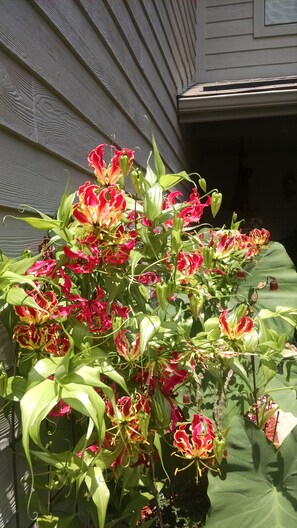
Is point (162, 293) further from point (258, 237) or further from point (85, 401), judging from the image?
point (258, 237)

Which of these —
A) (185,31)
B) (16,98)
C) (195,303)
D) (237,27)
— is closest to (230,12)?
(237,27)

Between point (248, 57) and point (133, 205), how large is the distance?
3873mm

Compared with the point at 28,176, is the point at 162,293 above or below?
below

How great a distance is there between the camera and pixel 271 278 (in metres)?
1.94

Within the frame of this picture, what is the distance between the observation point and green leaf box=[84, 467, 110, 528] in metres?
0.77

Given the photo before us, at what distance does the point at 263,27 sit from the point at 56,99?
357 centimetres

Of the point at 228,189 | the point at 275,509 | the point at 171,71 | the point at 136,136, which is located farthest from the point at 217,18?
the point at 275,509

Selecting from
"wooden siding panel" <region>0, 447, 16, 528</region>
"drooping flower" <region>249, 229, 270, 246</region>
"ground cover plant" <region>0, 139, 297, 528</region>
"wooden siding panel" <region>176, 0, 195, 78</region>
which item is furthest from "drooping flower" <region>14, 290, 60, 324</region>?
"wooden siding panel" <region>176, 0, 195, 78</region>

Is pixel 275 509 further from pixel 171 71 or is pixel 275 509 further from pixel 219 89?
pixel 219 89

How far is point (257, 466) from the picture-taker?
108 centimetres

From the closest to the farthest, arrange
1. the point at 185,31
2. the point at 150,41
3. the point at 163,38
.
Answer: the point at 150,41 < the point at 163,38 < the point at 185,31

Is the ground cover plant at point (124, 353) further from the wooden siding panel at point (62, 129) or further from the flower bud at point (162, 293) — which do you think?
the wooden siding panel at point (62, 129)

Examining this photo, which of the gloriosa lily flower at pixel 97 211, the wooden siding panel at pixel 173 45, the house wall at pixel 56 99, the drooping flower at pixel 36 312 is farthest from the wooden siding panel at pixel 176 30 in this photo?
the drooping flower at pixel 36 312

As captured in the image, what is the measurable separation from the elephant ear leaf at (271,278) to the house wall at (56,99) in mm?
755
